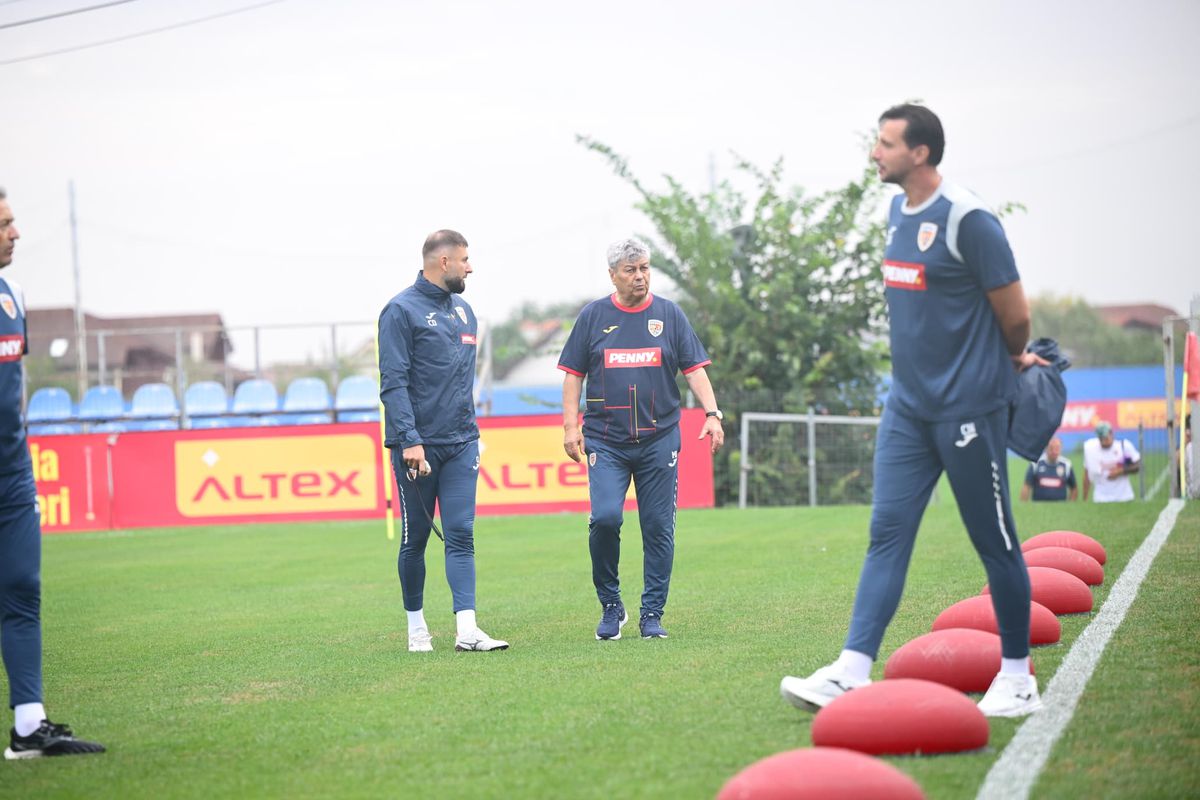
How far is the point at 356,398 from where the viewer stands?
952 inches

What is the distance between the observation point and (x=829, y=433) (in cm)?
2105

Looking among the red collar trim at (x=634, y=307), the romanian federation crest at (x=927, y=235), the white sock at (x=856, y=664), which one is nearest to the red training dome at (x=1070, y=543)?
the red collar trim at (x=634, y=307)

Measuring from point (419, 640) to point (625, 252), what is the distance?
7.69 ft

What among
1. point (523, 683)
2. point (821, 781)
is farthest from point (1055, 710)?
point (523, 683)

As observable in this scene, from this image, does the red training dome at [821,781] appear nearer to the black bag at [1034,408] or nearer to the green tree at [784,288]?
the black bag at [1034,408]

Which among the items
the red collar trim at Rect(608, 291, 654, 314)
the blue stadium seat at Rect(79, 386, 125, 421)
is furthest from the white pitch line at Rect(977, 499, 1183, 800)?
the blue stadium seat at Rect(79, 386, 125, 421)

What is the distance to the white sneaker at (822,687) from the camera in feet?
16.0

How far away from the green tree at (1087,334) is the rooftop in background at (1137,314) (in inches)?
374

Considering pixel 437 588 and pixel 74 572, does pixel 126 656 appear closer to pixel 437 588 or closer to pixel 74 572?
pixel 437 588

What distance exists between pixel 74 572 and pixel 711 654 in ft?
29.0

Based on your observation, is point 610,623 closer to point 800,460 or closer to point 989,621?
point 989,621

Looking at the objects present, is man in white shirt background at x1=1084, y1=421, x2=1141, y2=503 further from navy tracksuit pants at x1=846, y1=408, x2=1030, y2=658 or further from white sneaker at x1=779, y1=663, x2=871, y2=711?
white sneaker at x1=779, y1=663, x2=871, y2=711

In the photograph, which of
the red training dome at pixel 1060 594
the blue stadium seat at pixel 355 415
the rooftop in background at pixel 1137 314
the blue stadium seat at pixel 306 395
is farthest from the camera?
the rooftop in background at pixel 1137 314

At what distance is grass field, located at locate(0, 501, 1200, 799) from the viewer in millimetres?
4273
